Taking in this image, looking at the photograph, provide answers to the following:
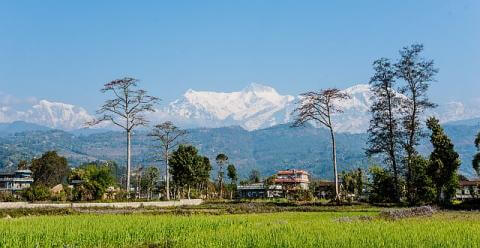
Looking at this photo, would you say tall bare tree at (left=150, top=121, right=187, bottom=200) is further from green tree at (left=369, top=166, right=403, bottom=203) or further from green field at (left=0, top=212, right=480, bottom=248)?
green field at (left=0, top=212, right=480, bottom=248)

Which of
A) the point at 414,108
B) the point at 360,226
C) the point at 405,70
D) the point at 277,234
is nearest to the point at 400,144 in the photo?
the point at 414,108

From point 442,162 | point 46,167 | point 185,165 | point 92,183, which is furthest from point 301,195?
point 46,167

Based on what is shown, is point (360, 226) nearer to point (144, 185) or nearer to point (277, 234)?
point (277, 234)

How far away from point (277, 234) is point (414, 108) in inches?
1257

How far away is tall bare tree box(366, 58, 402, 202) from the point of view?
47.9m

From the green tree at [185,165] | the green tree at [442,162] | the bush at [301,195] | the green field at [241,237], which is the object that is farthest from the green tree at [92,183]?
the green field at [241,237]

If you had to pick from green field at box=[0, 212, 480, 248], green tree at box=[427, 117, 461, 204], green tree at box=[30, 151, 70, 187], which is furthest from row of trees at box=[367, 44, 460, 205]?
green tree at box=[30, 151, 70, 187]

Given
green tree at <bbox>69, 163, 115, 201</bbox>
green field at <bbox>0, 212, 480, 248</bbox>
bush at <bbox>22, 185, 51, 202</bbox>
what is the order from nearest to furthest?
green field at <bbox>0, 212, 480, 248</bbox> → green tree at <bbox>69, 163, 115, 201</bbox> → bush at <bbox>22, 185, 51, 202</bbox>

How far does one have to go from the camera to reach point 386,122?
4838cm

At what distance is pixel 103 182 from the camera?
60.7 meters

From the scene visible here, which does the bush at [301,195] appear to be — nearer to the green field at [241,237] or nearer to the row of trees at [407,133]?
the row of trees at [407,133]

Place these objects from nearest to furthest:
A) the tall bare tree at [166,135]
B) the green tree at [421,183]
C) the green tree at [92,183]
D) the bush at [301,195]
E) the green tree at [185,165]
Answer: the green tree at [421,183]
the green tree at [92,183]
the tall bare tree at [166,135]
the green tree at [185,165]
the bush at [301,195]

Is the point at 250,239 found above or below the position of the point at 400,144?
below

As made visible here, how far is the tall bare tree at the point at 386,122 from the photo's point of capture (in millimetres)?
47875
